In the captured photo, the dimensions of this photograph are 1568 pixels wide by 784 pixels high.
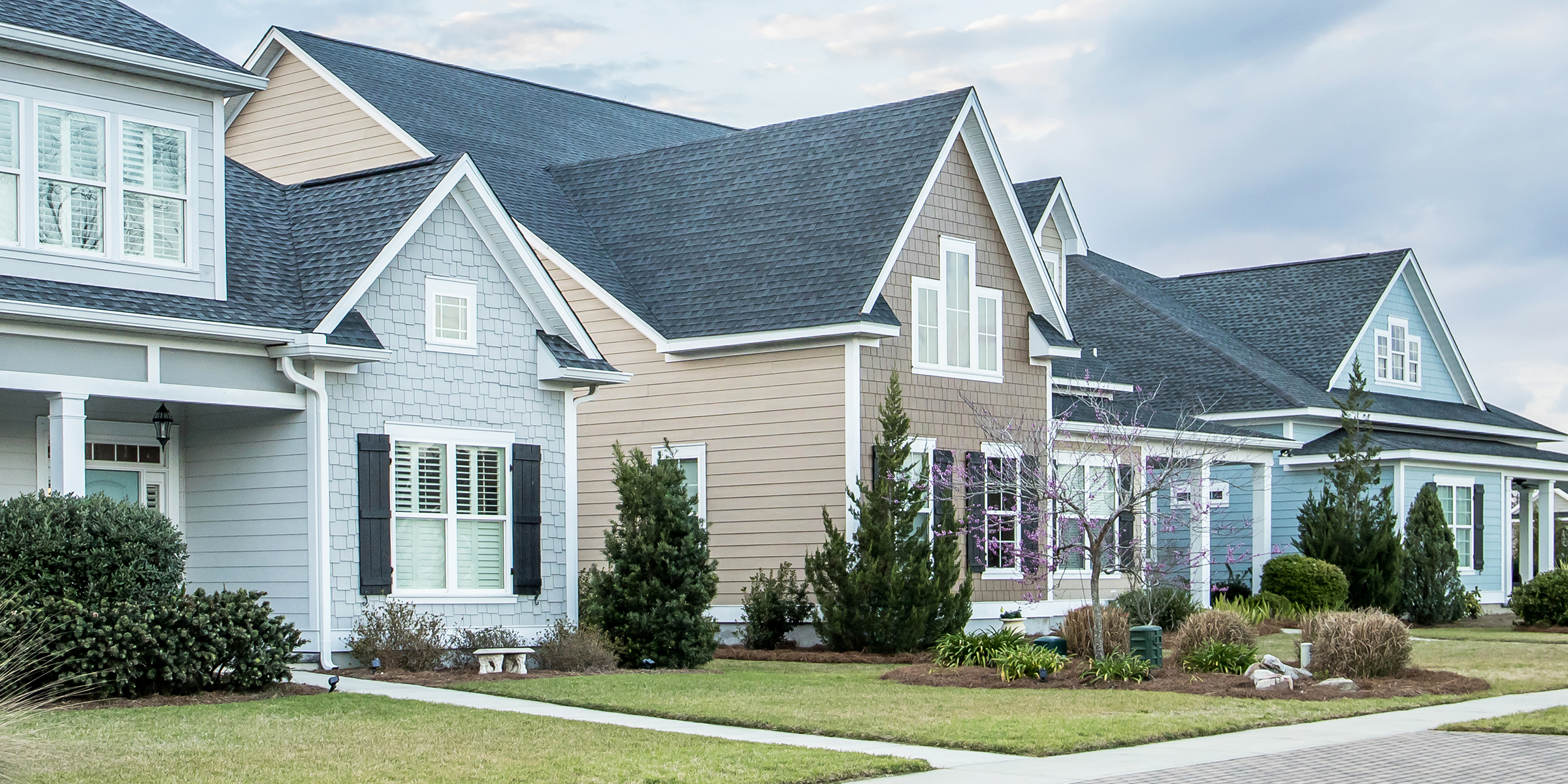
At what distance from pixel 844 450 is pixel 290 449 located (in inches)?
299

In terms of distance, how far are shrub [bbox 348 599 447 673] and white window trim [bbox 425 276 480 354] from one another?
122 inches

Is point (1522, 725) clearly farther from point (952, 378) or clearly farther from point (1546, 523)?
point (1546, 523)

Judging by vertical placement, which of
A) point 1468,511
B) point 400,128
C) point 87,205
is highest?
point 400,128

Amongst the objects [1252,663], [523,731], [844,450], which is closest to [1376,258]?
[844,450]

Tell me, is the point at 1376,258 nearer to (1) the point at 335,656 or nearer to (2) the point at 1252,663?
(2) the point at 1252,663

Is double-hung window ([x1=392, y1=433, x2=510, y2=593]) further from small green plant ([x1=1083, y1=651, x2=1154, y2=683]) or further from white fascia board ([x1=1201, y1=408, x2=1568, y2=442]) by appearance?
white fascia board ([x1=1201, y1=408, x2=1568, y2=442])

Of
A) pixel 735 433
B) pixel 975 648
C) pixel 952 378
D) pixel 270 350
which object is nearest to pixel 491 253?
pixel 270 350

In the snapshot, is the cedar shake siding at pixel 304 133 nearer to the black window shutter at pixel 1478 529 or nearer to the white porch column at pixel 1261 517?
the white porch column at pixel 1261 517

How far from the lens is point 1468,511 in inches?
1387

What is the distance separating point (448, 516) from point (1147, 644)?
8001 millimetres

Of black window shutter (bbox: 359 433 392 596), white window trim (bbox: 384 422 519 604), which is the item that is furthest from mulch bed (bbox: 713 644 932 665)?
black window shutter (bbox: 359 433 392 596)

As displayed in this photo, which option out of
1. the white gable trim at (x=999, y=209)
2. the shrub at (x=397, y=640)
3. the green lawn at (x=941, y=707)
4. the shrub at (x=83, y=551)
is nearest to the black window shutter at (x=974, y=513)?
the white gable trim at (x=999, y=209)

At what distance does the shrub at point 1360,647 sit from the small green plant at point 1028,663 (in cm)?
272

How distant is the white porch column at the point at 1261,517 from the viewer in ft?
102
